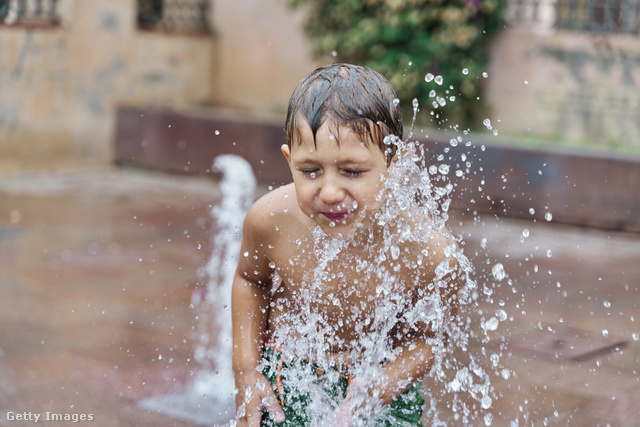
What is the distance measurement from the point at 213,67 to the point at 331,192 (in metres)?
8.72

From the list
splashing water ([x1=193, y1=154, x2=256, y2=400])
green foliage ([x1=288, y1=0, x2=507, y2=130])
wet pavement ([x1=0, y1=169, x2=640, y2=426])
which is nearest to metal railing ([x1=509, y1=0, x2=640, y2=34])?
green foliage ([x1=288, y1=0, x2=507, y2=130])

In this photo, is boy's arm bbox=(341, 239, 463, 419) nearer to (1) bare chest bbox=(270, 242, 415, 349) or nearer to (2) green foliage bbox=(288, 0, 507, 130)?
(1) bare chest bbox=(270, 242, 415, 349)

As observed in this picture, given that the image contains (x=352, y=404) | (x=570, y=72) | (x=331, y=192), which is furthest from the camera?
(x=570, y=72)

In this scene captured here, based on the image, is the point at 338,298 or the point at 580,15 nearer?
the point at 338,298

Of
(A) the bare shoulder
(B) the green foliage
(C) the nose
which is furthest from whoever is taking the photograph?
(B) the green foliage

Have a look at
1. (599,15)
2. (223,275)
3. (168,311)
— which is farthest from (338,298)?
(599,15)

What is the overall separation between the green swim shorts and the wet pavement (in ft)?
3.22

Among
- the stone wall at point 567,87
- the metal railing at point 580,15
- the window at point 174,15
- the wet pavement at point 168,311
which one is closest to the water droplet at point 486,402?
the wet pavement at point 168,311

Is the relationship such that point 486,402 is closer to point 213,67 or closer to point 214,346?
point 214,346

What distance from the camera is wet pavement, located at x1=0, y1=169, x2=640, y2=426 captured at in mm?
Answer: 3174

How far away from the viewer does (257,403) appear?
6.57ft

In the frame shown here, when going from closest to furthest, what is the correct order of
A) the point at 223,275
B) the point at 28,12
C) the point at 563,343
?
the point at 563,343, the point at 223,275, the point at 28,12

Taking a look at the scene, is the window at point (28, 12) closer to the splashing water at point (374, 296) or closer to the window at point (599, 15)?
the window at point (599, 15)

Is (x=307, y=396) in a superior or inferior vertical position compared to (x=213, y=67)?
superior
